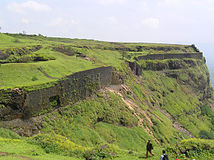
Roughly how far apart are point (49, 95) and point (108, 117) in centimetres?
1145

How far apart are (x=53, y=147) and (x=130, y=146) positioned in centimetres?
1475

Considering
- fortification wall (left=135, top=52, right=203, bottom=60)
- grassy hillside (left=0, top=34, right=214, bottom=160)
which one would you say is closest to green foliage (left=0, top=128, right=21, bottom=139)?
grassy hillside (left=0, top=34, right=214, bottom=160)

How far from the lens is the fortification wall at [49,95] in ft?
67.1

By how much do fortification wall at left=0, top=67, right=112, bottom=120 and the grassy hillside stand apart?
761 mm

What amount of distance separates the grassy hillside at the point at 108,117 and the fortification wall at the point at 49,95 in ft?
2.50

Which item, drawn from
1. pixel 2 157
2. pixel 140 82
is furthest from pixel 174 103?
pixel 2 157

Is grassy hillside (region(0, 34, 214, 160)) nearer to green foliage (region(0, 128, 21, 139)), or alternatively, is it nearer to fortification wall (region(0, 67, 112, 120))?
green foliage (region(0, 128, 21, 139))

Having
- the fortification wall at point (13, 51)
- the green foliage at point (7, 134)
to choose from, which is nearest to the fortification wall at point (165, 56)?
the fortification wall at point (13, 51)

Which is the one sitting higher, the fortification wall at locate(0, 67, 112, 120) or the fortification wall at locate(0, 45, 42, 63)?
the fortification wall at locate(0, 45, 42, 63)

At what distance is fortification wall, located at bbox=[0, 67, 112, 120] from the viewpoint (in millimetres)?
20455

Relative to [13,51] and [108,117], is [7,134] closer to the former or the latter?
[108,117]

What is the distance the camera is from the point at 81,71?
31812 millimetres

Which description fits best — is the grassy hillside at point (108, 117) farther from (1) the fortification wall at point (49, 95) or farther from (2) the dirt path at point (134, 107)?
(1) the fortification wall at point (49, 95)

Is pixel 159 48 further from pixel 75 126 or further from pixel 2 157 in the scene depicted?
pixel 2 157
